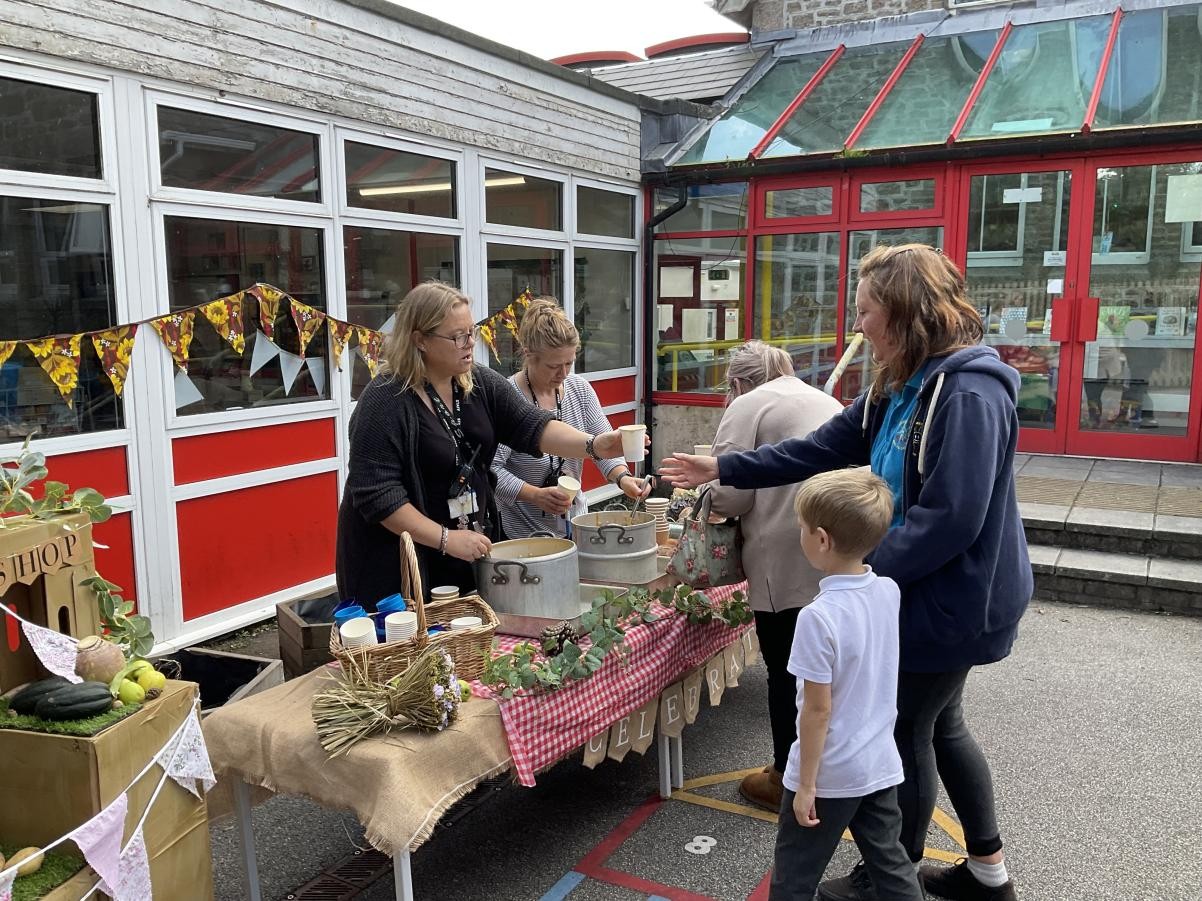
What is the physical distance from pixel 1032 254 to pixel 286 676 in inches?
285

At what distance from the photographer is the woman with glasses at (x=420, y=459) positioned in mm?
2988

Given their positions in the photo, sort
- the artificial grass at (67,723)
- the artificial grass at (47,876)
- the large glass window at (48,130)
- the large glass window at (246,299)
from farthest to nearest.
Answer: the large glass window at (246,299)
the large glass window at (48,130)
the artificial grass at (67,723)
the artificial grass at (47,876)

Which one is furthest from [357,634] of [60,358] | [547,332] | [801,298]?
[801,298]

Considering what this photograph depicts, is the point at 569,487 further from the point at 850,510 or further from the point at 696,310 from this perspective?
the point at 696,310

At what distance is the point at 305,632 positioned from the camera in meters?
3.90

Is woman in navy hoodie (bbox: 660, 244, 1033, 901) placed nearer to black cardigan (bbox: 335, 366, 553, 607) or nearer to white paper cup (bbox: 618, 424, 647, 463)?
white paper cup (bbox: 618, 424, 647, 463)

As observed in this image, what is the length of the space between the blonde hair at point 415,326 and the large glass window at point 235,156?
275 centimetres

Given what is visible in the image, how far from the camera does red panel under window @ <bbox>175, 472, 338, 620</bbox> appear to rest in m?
5.39

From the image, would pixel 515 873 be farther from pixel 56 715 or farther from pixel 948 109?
pixel 948 109

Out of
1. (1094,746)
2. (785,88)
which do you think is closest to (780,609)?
(1094,746)

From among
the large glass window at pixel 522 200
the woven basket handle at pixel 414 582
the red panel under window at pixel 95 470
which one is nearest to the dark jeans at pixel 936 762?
the woven basket handle at pixel 414 582

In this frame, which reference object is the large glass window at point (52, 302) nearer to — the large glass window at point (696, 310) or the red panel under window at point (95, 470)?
the red panel under window at point (95, 470)

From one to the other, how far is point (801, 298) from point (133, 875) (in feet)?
26.6

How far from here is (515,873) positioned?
10.5ft
